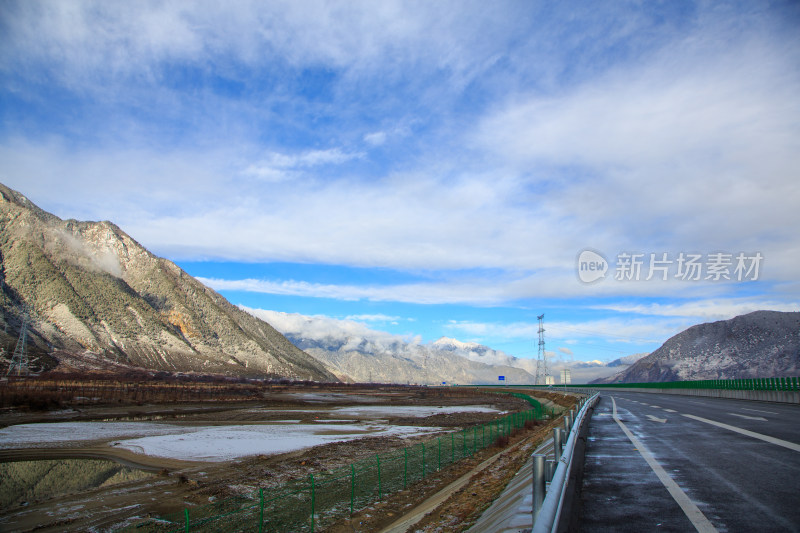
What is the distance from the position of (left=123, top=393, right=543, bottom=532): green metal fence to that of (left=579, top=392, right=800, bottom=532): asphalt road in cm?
903

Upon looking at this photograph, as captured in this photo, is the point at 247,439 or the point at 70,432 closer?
the point at 247,439

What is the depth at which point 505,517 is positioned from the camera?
966 cm

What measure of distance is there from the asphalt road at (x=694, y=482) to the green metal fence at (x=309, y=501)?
903 cm

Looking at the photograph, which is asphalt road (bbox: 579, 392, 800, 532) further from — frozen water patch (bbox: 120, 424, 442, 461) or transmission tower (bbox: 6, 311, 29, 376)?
transmission tower (bbox: 6, 311, 29, 376)

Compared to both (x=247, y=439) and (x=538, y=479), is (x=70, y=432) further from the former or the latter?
(x=538, y=479)

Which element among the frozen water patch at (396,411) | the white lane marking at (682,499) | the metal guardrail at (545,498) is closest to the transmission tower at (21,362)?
the frozen water patch at (396,411)

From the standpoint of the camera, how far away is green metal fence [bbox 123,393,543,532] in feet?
51.7

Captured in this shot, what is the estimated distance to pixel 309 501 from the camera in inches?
739

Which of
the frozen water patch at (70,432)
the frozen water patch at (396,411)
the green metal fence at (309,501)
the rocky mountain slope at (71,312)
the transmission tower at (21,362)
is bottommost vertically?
the frozen water patch at (396,411)

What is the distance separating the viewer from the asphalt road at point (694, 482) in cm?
713

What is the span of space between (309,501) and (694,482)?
46.7 feet

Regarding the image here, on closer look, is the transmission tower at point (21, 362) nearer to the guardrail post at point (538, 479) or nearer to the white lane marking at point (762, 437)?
the white lane marking at point (762, 437)

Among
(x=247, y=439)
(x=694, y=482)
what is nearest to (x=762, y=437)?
(x=694, y=482)

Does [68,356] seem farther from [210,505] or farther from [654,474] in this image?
[654,474]
